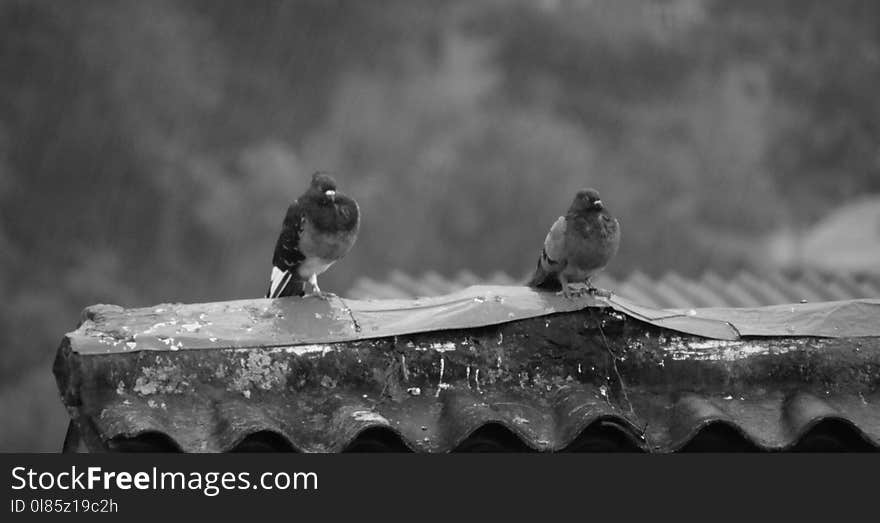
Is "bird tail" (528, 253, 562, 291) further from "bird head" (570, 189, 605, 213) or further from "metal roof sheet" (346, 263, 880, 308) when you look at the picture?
"metal roof sheet" (346, 263, 880, 308)

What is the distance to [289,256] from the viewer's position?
426 cm

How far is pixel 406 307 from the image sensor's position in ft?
10.8

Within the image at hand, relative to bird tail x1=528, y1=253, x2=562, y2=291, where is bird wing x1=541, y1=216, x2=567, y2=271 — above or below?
above

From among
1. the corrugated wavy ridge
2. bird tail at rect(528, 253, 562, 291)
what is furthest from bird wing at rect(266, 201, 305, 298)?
the corrugated wavy ridge

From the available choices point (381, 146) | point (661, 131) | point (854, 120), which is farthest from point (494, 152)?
point (854, 120)

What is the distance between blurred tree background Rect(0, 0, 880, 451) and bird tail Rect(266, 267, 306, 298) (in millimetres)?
11359

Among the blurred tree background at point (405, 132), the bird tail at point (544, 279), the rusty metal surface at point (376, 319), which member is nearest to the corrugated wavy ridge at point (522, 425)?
the rusty metal surface at point (376, 319)

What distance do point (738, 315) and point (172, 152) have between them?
15849 millimetres

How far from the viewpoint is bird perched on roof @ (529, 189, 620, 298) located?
3.84 metres

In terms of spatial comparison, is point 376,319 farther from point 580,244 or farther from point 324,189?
point 324,189

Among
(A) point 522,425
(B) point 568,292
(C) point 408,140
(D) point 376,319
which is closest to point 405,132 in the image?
(C) point 408,140

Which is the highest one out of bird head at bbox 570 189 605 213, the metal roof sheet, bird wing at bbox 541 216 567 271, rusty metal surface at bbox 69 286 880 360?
the metal roof sheet

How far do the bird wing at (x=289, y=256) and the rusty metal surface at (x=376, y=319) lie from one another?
0.83 meters

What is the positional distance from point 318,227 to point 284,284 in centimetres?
35
